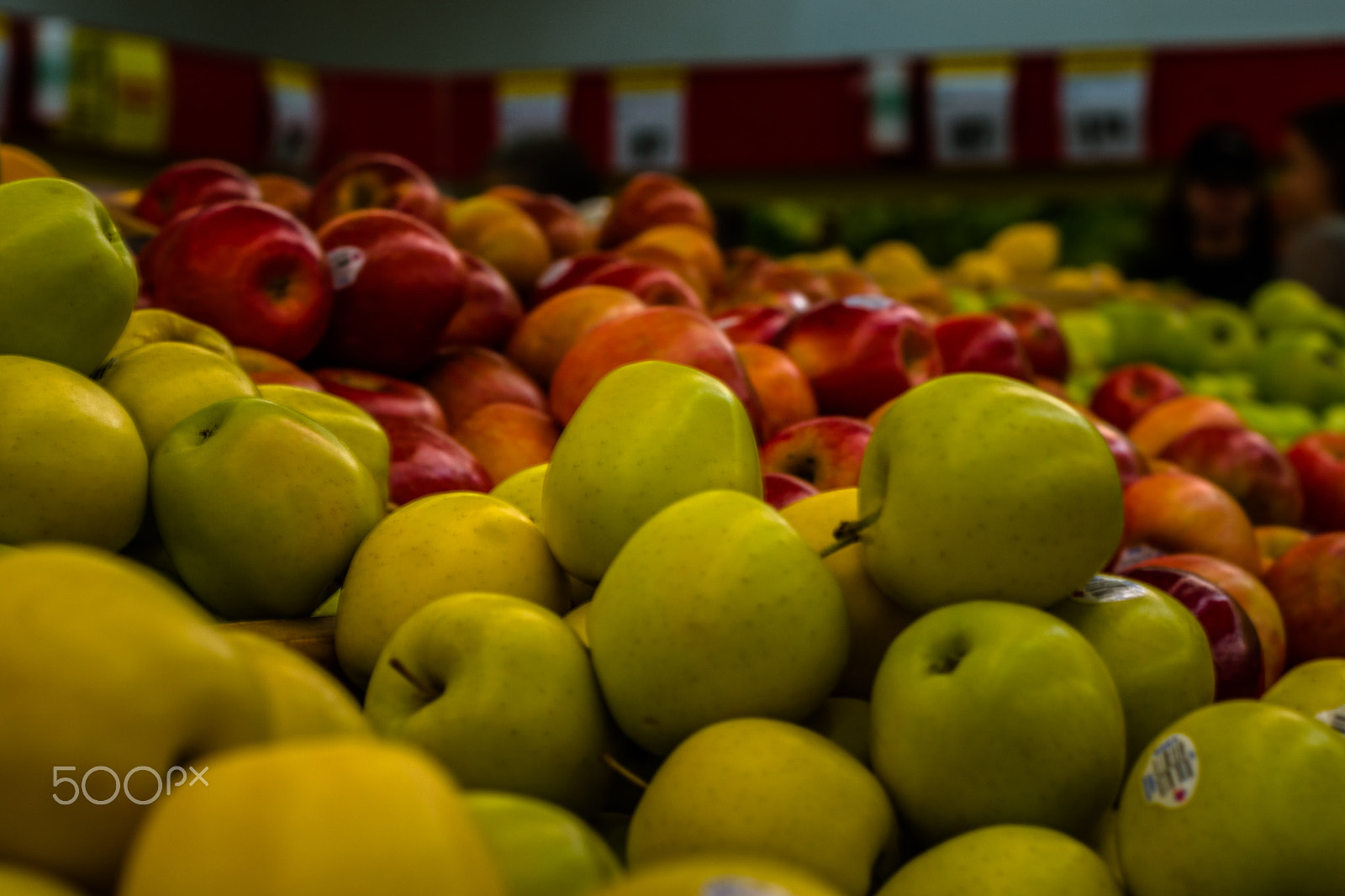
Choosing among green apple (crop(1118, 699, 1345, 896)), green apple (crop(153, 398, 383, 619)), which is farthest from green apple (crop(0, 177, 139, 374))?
green apple (crop(1118, 699, 1345, 896))

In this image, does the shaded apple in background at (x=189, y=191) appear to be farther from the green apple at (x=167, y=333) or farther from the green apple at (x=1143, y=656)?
the green apple at (x=1143, y=656)

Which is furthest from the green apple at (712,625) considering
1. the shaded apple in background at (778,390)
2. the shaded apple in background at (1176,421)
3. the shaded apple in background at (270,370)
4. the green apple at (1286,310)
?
the green apple at (1286,310)

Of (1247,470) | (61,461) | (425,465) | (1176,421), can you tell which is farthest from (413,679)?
(1176,421)

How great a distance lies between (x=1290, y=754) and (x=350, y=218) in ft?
4.42

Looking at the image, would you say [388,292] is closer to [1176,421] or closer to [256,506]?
[256,506]

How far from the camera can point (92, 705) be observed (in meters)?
0.55

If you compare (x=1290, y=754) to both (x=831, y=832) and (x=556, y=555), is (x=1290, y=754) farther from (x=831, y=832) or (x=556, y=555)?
(x=556, y=555)

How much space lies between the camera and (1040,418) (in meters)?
0.89

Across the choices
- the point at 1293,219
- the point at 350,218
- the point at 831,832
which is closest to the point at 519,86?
the point at 1293,219

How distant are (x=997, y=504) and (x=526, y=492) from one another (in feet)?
1.60

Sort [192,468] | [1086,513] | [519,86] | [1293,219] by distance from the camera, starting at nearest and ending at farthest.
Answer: [1086,513]
[192,468]
[1293,219]
[519,86]

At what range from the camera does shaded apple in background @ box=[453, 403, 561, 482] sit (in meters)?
Result: 1.54

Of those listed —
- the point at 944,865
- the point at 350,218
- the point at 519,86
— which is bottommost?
the point at 944,865

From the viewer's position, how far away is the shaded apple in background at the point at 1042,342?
2.58m
